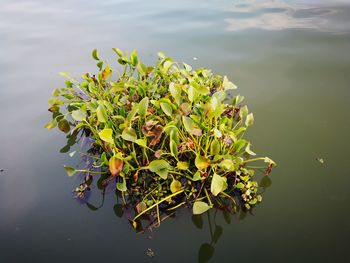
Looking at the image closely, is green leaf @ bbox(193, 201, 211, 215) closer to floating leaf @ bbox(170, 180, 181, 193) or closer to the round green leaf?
the round green leaf

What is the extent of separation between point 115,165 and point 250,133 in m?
0.92

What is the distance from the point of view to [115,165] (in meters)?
1.48

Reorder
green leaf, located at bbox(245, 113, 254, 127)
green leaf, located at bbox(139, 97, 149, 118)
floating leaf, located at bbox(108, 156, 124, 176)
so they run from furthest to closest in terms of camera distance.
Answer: green leaf, located at bbox(245, 113, 254, 127)
green leaf, located at bbox(139, 97, 149, 118)
floating leaf, located at bbox(108, 156, 124, 176)

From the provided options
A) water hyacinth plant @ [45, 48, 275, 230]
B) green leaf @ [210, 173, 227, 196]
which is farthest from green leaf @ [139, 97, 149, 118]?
green leaf @ [210, 173, 227, 196]

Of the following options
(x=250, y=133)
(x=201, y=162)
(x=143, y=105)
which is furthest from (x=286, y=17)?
(x=201, y=162)

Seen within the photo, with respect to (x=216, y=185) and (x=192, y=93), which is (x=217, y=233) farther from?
(x=192, y=93)

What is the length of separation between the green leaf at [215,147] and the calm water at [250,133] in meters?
0.31

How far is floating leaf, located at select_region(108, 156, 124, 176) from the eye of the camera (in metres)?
1.47

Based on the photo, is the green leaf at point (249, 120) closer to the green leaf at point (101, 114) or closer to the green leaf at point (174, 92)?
the green leaf at point (174, 92)

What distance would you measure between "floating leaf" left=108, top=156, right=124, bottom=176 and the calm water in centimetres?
28

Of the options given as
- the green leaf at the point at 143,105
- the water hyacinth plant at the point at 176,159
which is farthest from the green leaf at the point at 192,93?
the green leaf at the point at 143,105

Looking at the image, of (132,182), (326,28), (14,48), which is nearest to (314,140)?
(132,182)

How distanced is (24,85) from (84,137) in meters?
1.21

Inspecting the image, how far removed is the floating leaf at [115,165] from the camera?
1.47 m
